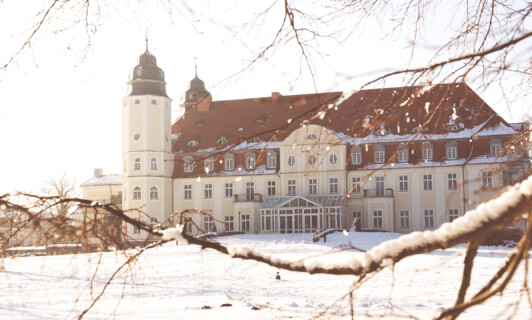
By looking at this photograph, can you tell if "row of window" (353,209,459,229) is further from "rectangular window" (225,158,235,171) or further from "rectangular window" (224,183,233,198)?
"rectangular window" (225,158,235,171)

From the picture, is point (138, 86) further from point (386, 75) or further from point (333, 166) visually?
point (386, 75)

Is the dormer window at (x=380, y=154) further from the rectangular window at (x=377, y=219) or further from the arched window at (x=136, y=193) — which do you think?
the arched window at (x=136, y=193)

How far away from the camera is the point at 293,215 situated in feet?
119

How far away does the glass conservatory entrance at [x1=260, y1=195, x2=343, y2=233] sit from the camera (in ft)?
119

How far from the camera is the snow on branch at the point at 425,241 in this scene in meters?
1.30

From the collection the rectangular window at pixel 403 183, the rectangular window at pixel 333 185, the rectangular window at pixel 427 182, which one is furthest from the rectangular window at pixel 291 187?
the rectangular window at pixel 427 182

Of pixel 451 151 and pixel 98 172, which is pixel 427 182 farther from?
pixel 98 172

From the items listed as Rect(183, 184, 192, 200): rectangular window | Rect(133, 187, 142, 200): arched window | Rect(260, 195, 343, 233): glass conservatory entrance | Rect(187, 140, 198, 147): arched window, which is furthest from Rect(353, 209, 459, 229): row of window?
Rect(133, 187, 142, 200): arched window

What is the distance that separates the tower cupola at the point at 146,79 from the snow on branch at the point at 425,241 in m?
38.4

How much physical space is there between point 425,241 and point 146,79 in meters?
38.9

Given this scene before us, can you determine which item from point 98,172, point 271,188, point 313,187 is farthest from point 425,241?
point 98,172

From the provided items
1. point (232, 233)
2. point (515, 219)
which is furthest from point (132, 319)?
point (232, 233)

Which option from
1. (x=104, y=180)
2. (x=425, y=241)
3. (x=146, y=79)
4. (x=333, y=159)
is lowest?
(x=425, y=241)

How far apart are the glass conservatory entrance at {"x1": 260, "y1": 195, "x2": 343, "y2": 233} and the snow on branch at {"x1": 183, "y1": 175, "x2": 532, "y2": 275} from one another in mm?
34170
